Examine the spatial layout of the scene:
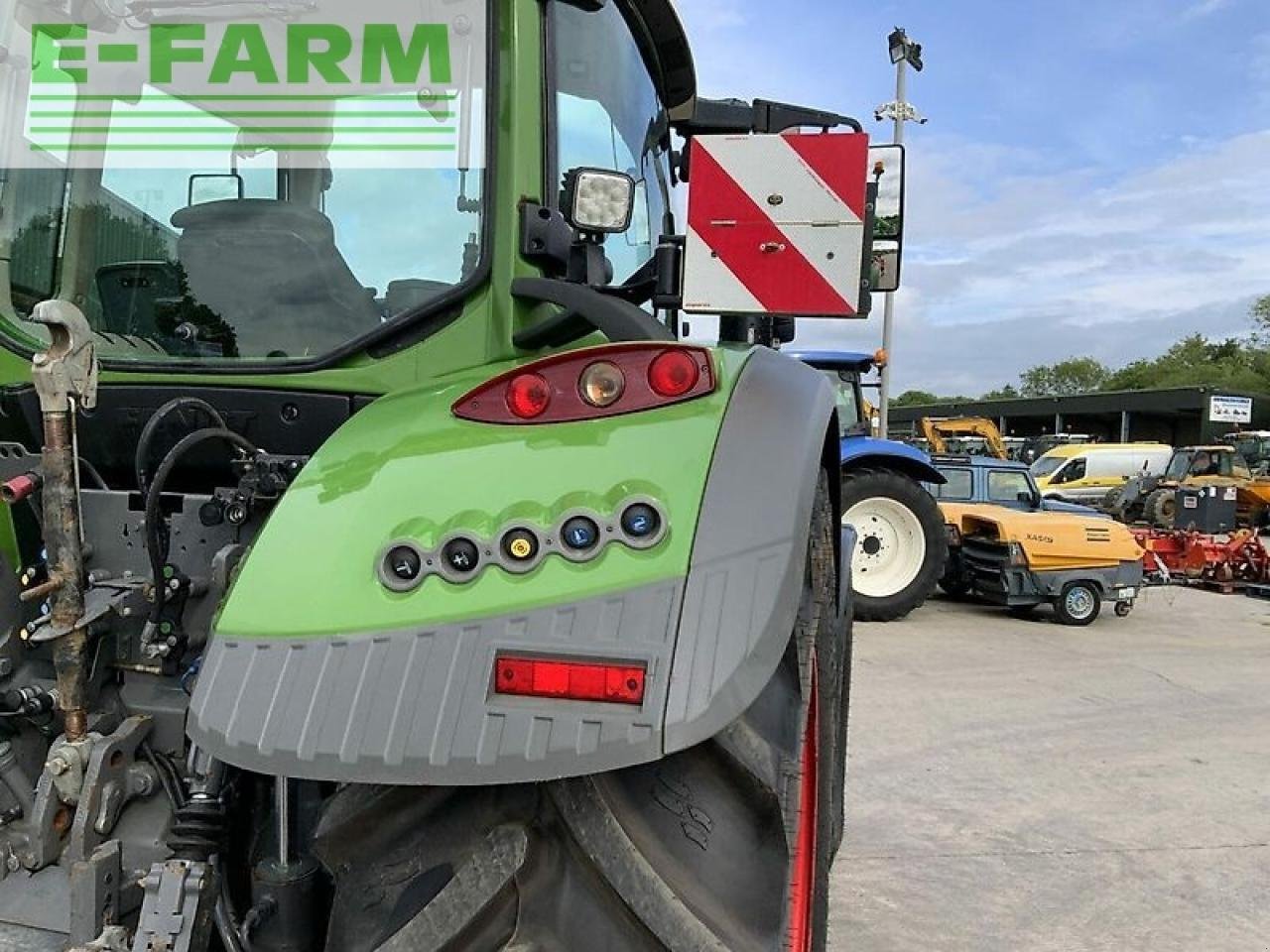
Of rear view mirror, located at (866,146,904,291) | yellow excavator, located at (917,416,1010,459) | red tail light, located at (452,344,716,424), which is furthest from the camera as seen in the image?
yellow excavator, located at (917,416,1010,459)

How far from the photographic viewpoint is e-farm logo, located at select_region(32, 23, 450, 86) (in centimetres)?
185

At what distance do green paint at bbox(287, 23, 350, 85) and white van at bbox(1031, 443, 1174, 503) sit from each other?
22.3m

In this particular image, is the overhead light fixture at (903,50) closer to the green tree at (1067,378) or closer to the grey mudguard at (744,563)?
the grey mudguard at (744,563)

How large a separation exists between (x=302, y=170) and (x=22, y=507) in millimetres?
849

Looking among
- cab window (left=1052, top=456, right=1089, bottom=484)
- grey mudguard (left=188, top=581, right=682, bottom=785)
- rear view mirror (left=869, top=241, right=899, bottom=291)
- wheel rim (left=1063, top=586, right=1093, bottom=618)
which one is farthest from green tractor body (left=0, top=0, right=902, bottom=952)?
cab window (left=1052, top=456, right=1089, bottom=484)

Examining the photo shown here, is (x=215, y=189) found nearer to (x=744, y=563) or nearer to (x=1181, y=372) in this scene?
(x=744, y=563)

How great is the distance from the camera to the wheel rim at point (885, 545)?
328 inches

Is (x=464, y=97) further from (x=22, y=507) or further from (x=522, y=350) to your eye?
(x=22, y=507)

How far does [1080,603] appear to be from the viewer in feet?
27.6

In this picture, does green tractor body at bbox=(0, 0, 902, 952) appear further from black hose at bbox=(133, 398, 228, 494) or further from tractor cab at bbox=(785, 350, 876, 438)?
tractor cab at bbox=(785, 350, 876, 438)

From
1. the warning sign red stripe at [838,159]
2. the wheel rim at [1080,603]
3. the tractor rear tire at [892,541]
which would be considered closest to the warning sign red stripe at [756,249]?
the warning sign red stripe at [838,159]

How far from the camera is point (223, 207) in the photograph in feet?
6.28

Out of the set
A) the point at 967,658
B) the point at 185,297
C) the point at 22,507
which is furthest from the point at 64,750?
the point at 967,658

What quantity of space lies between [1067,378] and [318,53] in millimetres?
75566
